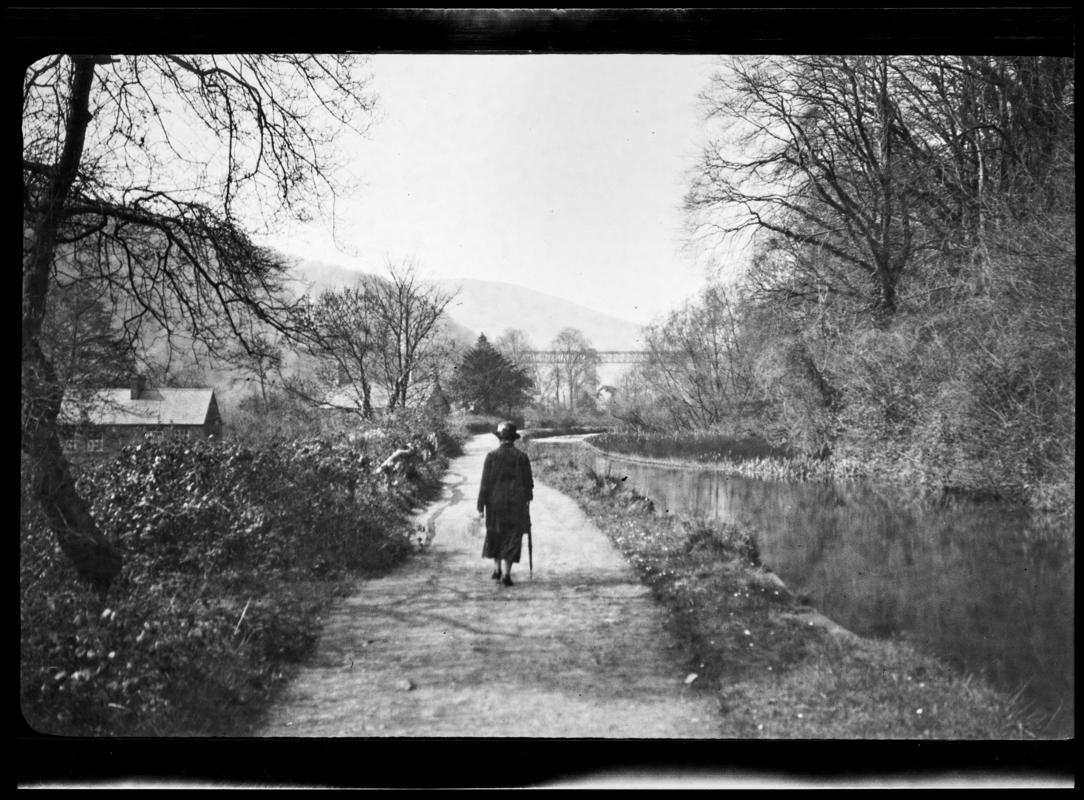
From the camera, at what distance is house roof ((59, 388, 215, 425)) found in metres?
2.13

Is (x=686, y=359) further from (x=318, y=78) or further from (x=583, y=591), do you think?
(x=318, y=78)

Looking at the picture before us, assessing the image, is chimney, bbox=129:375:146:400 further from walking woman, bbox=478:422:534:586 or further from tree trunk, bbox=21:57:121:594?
walking woman, bbox=478:422:534:586

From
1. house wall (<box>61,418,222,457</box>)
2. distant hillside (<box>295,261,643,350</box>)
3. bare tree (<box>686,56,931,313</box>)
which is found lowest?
house wall (<box>61,418,222,457</box>)

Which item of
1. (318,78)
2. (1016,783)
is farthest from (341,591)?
(1016,783)

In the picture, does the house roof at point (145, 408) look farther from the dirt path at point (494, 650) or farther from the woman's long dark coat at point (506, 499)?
the woman's long dark coat at point (506, 499)

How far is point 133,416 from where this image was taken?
226 cm

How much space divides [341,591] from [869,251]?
2701 mm

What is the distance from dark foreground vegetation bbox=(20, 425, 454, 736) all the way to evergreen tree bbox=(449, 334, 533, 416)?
0.78 feet

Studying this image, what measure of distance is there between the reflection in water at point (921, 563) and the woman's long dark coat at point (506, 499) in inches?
17.2

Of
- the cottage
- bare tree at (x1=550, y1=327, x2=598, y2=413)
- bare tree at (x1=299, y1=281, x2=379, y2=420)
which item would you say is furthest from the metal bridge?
the cottage

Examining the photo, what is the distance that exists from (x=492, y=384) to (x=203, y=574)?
1426 mm

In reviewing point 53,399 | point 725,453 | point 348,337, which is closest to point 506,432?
point 348,337

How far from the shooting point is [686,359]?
2457 mm

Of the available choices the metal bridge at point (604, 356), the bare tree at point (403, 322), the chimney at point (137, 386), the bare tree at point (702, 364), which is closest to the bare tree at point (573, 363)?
the metal bridge at point (604, 356)
